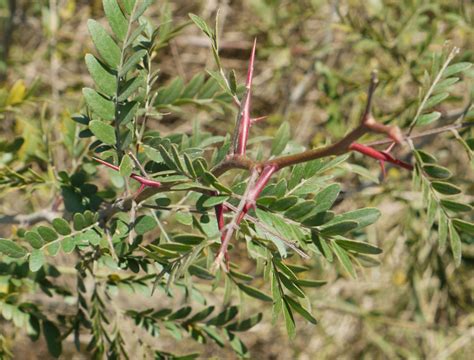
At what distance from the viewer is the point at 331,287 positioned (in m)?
2.69

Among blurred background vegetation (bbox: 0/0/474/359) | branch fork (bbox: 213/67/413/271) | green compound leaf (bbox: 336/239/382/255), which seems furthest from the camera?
blurred background vegetation (bbox: 0/0/474/359)

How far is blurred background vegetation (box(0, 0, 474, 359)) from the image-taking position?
179 cm

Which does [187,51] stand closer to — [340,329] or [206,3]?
[206,3]

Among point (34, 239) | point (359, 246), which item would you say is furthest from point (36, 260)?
point (359, 246)

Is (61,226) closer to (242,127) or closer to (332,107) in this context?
(242,127)

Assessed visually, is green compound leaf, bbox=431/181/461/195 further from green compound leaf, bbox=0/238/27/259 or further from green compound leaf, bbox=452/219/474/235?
green compound leaf, bbox=0/238/27/259

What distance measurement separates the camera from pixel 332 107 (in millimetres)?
1788

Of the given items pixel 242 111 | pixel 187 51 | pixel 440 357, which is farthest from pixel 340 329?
pixel 242 111

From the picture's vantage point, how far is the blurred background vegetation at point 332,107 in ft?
5.87

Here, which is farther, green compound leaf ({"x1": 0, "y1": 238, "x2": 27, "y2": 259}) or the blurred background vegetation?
the blurred background vegetation

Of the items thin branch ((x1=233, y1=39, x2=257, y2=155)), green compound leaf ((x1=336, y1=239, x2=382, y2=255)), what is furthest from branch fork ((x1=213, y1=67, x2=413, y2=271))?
green compound leaf ((x1=336, y1=239, x2=382, y2=255))

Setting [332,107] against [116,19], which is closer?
[116,19]

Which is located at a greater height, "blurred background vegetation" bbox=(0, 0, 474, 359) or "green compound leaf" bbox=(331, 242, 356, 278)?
"green compound leaf" bbox=(331, 242, 356, 278)

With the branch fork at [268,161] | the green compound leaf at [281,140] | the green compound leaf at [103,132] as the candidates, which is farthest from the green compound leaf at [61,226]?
the green compound leaf at [281,140]
